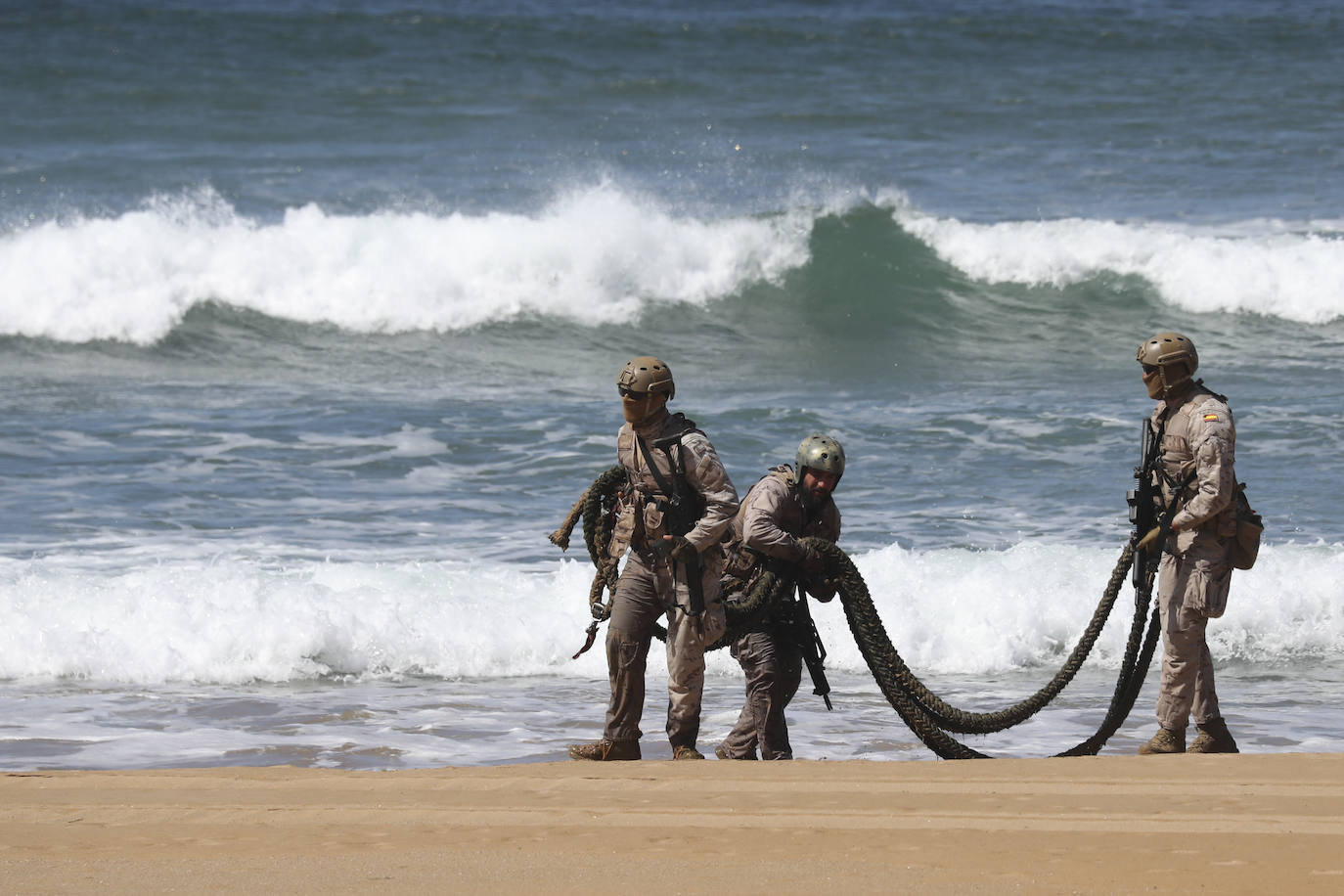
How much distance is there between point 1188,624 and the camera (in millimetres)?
7387

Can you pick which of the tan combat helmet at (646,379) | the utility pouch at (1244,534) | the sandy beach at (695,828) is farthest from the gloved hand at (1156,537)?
the tan combat helmet at (646,379)

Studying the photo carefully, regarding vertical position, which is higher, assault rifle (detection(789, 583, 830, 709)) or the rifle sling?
the rifle sling

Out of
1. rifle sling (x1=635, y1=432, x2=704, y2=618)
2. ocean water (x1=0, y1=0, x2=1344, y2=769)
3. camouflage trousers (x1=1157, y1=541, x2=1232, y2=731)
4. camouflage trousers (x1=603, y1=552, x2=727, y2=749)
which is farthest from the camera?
ocean water (x1=0, y1=0, x2=1344, y2=769)

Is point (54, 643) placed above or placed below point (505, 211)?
below

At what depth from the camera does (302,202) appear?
84.8 feet

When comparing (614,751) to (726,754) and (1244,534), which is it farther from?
(1244,534)

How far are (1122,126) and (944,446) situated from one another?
17.7 meters

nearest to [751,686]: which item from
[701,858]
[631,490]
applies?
[631,490]

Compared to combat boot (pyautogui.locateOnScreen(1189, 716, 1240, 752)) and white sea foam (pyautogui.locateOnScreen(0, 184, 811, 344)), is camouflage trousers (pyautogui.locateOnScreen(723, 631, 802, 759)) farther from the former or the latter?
white sea foam (pyautogui.locateOnScreen(0, 184, 811, 344))

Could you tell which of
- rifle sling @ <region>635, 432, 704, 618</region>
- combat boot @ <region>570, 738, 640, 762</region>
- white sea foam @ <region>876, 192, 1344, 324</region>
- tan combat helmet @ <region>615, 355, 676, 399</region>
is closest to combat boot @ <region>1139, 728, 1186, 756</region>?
rifle sling @ <region>635, 432, 704, 618</region>

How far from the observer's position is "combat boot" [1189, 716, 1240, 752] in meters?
7.55

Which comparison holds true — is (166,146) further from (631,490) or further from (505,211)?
(631,490)

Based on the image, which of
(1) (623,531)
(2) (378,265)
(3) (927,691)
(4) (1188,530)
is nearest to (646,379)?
(1) (623,531)

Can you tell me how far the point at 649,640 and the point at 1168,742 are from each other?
2.29 m
